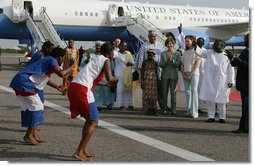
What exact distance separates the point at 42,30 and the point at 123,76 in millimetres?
13707

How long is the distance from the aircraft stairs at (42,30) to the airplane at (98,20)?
0.06 m

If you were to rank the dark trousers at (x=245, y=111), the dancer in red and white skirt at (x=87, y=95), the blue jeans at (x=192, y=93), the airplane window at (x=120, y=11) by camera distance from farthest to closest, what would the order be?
the airplane window at (x=120, y=11) < the blue jeans at (x=192, y=93) < the dark trousers at (x=245, y=111) < the dancer in red and white skirt at (x=87, y=95)

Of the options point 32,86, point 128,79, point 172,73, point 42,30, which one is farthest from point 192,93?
point 42,30

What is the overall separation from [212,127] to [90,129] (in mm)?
3507

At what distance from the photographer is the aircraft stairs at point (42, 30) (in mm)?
23141

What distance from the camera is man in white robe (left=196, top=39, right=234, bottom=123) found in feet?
30.5


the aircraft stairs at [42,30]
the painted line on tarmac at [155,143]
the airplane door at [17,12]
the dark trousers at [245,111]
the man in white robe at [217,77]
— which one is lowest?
the painted line on tarmac at [155,143]

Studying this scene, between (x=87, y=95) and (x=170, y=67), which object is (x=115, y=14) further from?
(x=87, y=95)

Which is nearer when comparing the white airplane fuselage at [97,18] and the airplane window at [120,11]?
the white airplane fuselage at [97,18]

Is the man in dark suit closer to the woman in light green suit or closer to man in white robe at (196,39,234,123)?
man in white robe at (196,39,234,123)

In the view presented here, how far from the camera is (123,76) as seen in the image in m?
11.2

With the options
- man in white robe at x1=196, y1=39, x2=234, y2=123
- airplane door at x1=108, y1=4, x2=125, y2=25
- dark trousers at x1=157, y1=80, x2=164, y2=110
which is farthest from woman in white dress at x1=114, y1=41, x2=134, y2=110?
airplane door at x1=108, y1=4, x2=125, y2=25

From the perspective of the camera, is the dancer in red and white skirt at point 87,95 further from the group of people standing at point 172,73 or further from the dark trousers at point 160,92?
the dark trousers at point 160,92

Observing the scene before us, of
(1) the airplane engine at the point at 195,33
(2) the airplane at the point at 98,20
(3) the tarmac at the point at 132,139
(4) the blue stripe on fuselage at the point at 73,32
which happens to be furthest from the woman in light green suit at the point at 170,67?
(1) the airplane engine at the point at 195,33
